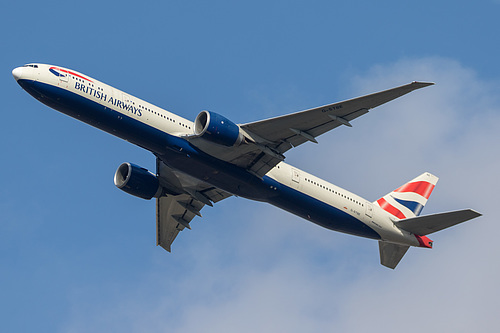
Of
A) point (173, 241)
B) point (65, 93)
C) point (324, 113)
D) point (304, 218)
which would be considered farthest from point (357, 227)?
point (65, 93)

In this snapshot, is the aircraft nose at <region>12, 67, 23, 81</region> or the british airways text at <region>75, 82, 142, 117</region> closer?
the aircraft nose at <region>12, 67, 23, 81</region>

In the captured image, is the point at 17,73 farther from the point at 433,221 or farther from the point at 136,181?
the point at 433,221

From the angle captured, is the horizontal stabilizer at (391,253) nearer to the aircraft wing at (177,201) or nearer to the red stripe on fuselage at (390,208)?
the red stripe on fuselage at (390,208)

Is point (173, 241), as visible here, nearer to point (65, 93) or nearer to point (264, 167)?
point (264, 167)

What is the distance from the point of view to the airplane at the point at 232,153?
41.4m

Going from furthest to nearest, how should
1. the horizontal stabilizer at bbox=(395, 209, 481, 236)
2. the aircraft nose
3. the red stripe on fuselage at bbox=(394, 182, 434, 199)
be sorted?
the red stripe on fuselage at bbox=(394, 182, 434, 199) → the horizontal stabilizer at bbox=(395, 209, 481, 236) → the aircraft nose

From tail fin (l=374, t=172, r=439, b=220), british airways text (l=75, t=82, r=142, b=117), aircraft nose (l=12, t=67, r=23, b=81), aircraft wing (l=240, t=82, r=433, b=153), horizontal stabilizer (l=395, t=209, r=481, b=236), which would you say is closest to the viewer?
aircraft wing (l=240, t=82, r=433, b=153)

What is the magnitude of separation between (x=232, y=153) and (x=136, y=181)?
8.58 m

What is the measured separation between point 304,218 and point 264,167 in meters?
5.26

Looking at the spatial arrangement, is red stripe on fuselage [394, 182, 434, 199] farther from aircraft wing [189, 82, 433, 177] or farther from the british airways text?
the british airways text

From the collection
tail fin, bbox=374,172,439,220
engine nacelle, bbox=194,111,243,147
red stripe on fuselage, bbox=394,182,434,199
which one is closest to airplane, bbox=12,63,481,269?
engine nacelle, bbox=194,111,243,147

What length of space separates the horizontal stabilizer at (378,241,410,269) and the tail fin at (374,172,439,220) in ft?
7.06

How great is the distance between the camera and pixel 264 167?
44438mm

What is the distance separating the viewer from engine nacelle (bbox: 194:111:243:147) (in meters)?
41.1
